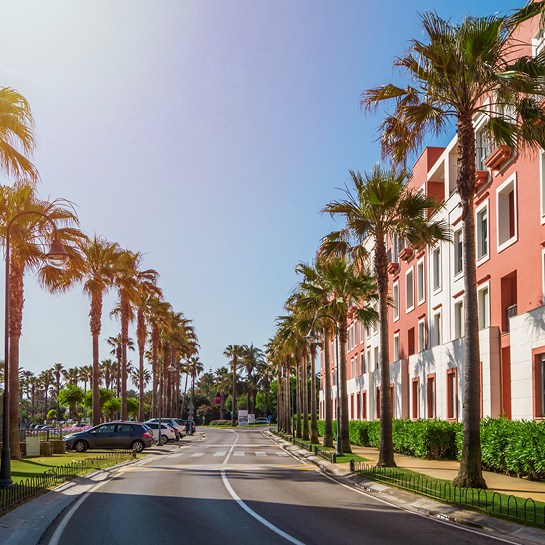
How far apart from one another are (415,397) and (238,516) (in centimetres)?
2440

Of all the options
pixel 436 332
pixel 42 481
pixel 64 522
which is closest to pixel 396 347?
pixel 436 332

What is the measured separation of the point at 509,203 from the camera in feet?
75.2

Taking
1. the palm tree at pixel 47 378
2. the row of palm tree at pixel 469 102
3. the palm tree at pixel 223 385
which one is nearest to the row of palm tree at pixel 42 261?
the row of palm tree at pixel 469 102

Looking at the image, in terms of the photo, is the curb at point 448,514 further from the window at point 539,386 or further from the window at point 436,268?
the window at point 436,268

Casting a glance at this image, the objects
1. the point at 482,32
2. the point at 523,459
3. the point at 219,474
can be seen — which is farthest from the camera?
the point at 219,474

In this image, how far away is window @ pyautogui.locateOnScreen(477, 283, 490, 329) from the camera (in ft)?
79.3

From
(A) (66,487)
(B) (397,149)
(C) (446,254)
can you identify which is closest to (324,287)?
(C) (446,254)

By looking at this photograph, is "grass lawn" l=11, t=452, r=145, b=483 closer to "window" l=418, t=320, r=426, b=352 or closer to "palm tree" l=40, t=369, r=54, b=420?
"window" l=418, t=320, r=426, b=352

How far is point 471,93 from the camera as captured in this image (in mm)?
14570

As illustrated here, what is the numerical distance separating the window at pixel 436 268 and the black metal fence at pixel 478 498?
1480 centimetres

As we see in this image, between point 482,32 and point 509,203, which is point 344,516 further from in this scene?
point 509,203

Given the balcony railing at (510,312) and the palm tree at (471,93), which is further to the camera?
the balcony railing at (510,312)

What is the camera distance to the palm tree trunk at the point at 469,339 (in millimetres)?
13750

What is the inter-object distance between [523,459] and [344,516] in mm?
6977
